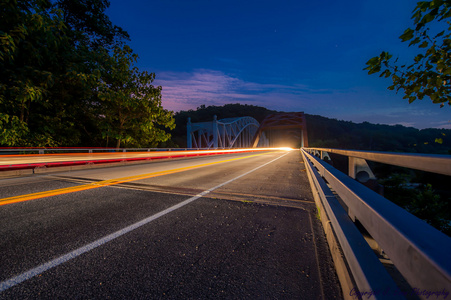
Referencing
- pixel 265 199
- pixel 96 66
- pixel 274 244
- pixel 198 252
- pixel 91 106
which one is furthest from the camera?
pixel 91 106

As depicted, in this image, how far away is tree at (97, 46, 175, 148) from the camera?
750 inches

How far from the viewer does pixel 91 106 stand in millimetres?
19656

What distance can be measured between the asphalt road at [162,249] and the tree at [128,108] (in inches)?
653

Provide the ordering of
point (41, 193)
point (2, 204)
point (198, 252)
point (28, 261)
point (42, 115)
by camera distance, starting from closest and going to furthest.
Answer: point (28, 261)
point (198, 252)
point (2, 204)
point (41, 193)
point (42, 115)

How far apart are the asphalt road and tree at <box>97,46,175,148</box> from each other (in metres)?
16.6

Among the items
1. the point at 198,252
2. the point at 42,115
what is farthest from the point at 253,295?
the point at 42,115

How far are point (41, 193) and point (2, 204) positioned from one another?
94 centimetres

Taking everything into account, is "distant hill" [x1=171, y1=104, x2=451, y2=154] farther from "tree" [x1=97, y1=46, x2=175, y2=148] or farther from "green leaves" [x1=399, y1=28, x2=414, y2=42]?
"green leaves" [x1=399, y1=28, x2=414, y2=42]

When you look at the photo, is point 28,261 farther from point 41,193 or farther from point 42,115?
point 42,115

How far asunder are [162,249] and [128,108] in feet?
69.1

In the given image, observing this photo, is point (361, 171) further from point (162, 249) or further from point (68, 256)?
point (68, 256)

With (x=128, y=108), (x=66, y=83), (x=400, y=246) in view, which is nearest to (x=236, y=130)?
(x=128, y=108)

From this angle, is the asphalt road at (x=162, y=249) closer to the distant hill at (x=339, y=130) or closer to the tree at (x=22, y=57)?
the tree at (x=22, y=57)

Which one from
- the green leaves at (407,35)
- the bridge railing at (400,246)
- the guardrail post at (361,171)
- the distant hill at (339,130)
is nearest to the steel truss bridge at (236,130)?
the distant hill at (339,130)
